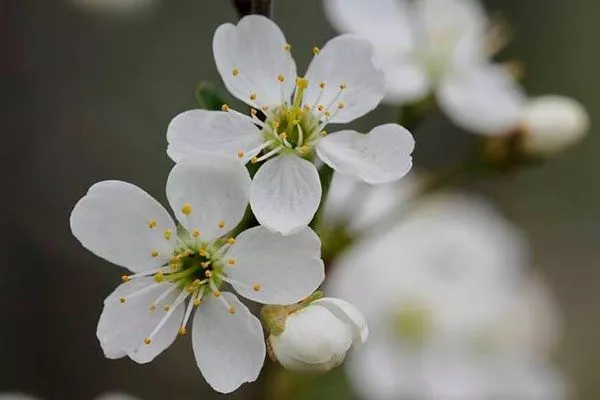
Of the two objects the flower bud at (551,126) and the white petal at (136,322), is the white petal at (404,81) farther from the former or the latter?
the white petal at (136,322)

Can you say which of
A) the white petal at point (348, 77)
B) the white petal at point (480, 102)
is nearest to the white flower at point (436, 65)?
the white petal at point (480, 102)

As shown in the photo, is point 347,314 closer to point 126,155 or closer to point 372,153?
point 372,153

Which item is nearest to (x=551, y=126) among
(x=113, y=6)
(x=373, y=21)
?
(x=373, y=21)

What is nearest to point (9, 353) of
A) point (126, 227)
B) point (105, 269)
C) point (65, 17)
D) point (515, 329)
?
point (105, 269)

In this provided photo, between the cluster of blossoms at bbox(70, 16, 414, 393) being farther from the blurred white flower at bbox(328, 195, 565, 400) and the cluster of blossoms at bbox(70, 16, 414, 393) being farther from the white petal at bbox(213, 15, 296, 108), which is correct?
the blurred white flower at bbox(328, 195, 565, 400)

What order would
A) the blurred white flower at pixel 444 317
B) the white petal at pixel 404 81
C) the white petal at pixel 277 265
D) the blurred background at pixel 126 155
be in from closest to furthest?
1. the white petal at pixel 277 265
2. the white petal at pixel 404 81
3. the blurred white flower at pixel 444 317
4. the blurred background at pixel 126 155

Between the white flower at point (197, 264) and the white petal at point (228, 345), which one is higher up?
the white flower at point (197, 264)

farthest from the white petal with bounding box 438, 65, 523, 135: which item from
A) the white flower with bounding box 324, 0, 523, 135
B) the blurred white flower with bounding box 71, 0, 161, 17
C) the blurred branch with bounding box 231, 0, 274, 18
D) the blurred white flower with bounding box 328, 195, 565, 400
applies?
the blurred white flower with bounding box 71, 0, 161, 17
